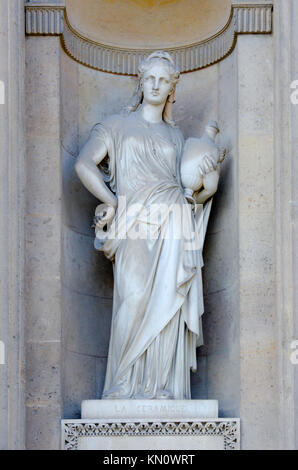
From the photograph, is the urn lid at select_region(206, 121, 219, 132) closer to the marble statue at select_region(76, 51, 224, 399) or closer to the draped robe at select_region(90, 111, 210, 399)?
the marble statue at select_region(76, 51, 224, 399)

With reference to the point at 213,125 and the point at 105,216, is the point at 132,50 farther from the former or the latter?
the point at 105,216

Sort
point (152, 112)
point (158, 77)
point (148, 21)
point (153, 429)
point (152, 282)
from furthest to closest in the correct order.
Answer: point (148, 21), point (152, 112), point (158, 77), point (152, 282), point (153, 429)

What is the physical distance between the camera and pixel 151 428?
12227mm

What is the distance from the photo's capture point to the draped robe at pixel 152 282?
12.5m

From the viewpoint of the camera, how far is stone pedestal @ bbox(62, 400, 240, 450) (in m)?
12.2

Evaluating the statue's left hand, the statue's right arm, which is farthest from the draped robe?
the statue's left hand

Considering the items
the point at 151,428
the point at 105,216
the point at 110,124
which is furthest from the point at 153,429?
the point at 110,124

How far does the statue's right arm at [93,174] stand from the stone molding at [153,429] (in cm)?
180

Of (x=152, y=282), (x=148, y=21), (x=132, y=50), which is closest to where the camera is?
(x=152, y=282)

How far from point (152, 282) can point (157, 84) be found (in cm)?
169

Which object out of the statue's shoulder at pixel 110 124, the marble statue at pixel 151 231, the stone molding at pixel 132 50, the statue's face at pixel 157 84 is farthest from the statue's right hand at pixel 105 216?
the stone molding at pixel 132 50

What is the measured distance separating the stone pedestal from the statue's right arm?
1.68 metres
